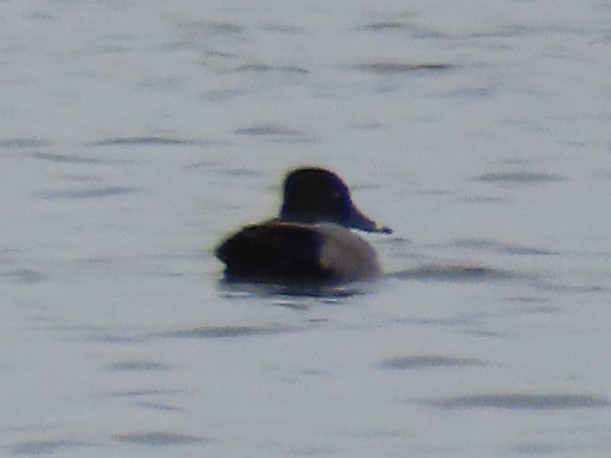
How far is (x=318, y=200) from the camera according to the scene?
13688 millimetres

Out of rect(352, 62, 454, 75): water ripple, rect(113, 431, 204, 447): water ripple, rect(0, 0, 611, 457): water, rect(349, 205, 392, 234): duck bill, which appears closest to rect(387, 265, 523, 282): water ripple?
rect(0, 0, 611, 457): water

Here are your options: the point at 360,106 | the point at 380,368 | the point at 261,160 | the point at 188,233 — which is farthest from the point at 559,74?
the point at 380,368

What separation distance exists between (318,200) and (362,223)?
0.90 ft

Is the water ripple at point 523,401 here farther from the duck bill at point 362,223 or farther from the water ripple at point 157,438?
the duck bill at point 362,223

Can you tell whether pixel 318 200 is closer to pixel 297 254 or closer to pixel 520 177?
pixel 297 254

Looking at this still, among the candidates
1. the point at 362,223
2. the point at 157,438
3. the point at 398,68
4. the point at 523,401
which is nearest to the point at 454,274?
the point at 362,223

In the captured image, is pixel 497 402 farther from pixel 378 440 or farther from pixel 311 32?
pixel 311 32

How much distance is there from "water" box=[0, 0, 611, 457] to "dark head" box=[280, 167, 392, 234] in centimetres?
31

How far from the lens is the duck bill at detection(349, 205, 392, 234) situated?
1380cm

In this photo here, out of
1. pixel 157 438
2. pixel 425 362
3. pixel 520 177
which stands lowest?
pixel 157 438

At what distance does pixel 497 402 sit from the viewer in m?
10.8

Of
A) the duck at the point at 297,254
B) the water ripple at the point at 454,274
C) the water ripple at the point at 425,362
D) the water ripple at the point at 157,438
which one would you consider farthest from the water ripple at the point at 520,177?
the water ripple at the point at 157,438

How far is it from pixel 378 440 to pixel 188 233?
4.42m

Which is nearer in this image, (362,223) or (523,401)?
(523,401)
